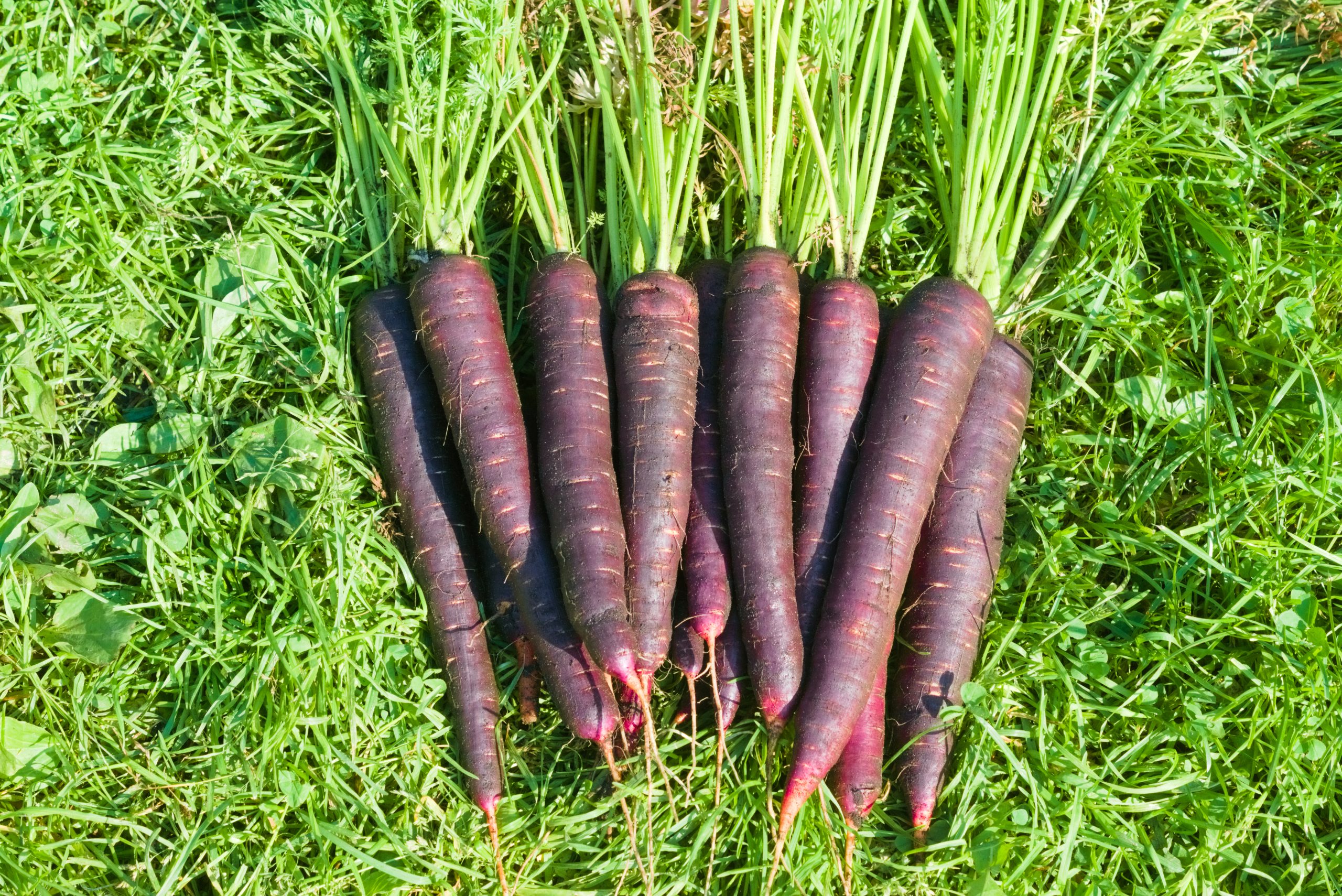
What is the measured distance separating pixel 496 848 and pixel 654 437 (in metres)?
1.25

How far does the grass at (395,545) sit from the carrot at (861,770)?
0.31 feet

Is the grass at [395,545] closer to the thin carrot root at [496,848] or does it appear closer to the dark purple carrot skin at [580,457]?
the thin carrot root at [496,848]

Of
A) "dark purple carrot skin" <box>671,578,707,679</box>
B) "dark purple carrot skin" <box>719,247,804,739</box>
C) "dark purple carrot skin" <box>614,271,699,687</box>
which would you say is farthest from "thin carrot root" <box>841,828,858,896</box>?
"dark purple carrot skin" <box>614,271,699,687</box>

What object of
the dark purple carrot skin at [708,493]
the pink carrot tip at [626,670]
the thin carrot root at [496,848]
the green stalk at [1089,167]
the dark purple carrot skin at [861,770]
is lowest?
the thin carrot root at [496,848]

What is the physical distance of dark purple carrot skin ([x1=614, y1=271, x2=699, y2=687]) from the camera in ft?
9.42

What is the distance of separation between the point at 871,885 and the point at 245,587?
2040 mm

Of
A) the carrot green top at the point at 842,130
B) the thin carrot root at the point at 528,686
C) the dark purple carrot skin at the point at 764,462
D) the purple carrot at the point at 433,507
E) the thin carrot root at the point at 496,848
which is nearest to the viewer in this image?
the thin carrot root at the point at 496,848

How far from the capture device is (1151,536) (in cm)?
297

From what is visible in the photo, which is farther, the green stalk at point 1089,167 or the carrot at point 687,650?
the green stalk at point 1089,167

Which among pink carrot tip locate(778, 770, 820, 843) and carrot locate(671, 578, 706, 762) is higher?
carrot locate(671, 578, 706, 762)

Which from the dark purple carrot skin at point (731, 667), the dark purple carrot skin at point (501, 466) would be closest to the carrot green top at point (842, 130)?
the dark purple carrot skin at point (501, 466)

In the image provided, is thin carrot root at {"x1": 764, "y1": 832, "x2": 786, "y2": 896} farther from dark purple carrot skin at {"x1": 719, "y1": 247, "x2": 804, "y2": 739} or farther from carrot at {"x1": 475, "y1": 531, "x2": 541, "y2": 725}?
carrot at {"x1": 475, "y1": 531, "x2": 541, "y2": 725}

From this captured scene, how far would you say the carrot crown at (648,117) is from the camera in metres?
3.03

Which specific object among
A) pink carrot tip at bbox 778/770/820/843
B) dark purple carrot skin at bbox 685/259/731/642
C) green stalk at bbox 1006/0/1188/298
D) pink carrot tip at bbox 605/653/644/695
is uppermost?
green stalk at bbox 1006/0/1188/298
